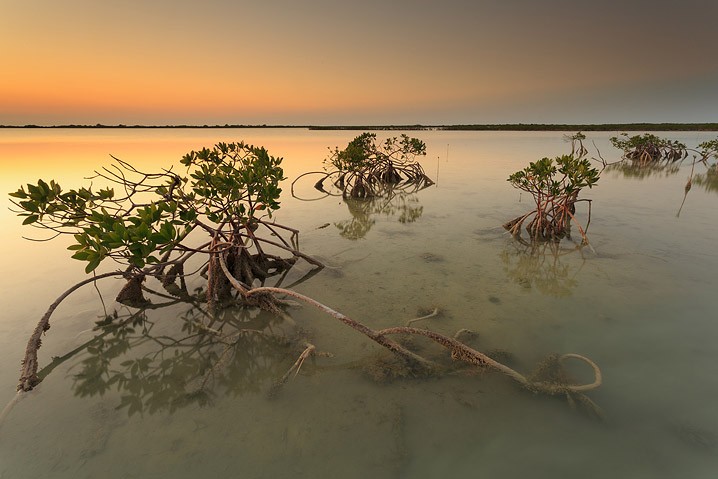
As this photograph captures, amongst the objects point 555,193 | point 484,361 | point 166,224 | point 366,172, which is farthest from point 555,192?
point 366,172

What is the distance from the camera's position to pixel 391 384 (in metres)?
3.82

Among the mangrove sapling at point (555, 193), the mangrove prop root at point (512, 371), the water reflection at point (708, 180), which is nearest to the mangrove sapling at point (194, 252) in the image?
the mangrove prop root at point (512, 371)

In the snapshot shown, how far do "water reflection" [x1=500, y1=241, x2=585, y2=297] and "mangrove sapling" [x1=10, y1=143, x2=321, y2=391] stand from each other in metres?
4.34

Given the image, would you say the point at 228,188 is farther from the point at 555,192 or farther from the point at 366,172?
the point at 366,172

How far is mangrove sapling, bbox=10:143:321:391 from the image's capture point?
3758mm

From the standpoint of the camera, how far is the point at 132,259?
12.5 feet

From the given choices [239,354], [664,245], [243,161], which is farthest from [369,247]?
[664,245]

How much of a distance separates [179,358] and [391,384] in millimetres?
2829

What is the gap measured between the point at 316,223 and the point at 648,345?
859 cm

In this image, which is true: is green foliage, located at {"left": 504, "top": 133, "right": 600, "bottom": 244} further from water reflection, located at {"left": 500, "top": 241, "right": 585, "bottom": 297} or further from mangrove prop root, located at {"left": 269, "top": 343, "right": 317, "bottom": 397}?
mangrove prop root, located at {"left": 269, "top": 343, "right": 317, "bottom": 397}

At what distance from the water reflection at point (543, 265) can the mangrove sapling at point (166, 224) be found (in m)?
4.34

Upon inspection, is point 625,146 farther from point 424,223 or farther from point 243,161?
point 243,161

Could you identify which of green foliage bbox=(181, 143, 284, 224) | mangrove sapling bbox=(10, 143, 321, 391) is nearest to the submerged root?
mangrove sapling bbox=(10, 143, 321, 391)

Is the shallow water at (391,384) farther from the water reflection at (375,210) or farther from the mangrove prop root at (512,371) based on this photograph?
the water reflection at (375,210)
